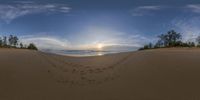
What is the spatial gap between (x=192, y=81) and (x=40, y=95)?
16.9 ft

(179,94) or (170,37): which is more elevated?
(170,37)

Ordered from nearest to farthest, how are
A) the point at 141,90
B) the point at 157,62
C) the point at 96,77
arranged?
1. the point at 141,90
2. the point at 96,77
3. the point at 157,62

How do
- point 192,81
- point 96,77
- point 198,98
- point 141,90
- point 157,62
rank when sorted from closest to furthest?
point 198,98 < point 141,90 < point 192,81 < point 96,77 < point 157,62

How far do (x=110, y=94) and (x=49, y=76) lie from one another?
3246 mm

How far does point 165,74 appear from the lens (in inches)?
385

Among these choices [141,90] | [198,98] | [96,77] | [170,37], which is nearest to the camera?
[198,98]

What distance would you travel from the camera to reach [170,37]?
168ft

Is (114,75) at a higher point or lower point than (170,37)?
lower

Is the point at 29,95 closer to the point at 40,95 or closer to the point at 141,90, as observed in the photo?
the point at 40,95

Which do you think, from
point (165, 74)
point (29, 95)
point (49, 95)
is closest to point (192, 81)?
point (165, 74)

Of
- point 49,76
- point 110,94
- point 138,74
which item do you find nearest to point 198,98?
point 110,94

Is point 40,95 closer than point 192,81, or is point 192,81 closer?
point 40,95

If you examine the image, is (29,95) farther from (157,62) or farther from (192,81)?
(157,62)

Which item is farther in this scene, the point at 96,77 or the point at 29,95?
the point at 96,77
